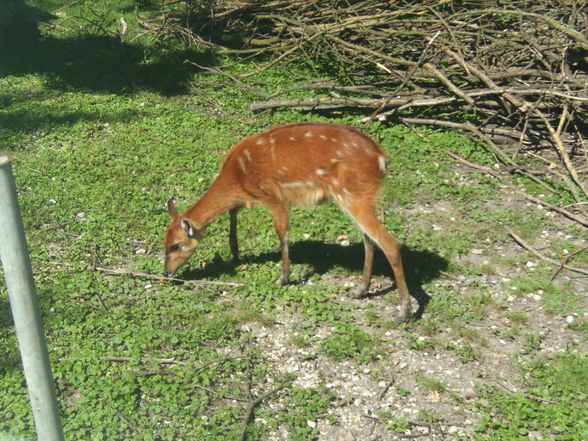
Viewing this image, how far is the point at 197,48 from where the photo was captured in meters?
11.1

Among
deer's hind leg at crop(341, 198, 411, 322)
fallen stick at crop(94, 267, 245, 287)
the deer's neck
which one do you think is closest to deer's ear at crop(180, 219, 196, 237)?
the deer's neck

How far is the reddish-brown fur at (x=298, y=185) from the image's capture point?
599 centimetres

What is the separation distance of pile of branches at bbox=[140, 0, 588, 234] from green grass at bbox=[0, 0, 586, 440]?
362mm

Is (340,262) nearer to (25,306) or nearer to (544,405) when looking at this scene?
(544,405)

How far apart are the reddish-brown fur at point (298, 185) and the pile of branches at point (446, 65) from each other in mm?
2801

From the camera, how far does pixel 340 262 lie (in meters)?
6.91

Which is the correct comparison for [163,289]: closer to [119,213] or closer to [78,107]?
[119,213]

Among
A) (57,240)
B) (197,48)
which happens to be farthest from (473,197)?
(197,48)

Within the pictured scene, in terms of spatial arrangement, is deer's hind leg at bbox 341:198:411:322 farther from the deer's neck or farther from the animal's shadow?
the deer's neck

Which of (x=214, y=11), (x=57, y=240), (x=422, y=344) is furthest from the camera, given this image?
(x=214, y=11)

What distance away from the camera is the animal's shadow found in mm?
6638

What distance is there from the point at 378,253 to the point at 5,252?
4806 millimetres

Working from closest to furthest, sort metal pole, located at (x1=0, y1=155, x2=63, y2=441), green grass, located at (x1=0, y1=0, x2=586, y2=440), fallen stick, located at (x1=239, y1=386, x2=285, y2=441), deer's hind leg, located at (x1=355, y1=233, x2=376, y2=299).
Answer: metal pole, located at (x1=0, y1=155, x2=63, y2=441) < fallen stick, located at (x1=239, y1=386, x2=285, y2=441) < green grass, located at (x1=0, y1=0, x2=586, y2=440) < deer's hind leg, located at (x1=355, y1=233, x2=376, y2=299)

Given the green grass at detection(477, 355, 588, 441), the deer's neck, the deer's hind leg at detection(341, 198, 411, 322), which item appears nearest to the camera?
the green grass at detection(477, 355, 588, 441)
